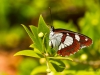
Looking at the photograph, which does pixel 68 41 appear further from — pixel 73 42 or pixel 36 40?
pixel 36 40

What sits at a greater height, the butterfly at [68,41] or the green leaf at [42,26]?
the green leaf at [42,26]

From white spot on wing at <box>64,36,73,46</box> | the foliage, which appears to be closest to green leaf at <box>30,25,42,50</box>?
the foliage

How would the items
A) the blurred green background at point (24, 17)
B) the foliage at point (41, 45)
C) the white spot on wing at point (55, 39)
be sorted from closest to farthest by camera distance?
the foliage at point (41, 45)
the white spot on wing at point (55, 39)
the blurred green background at point (24, 17)

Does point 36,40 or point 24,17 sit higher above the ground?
point 24,17

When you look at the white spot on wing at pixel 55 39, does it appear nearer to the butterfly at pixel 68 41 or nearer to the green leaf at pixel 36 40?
the butterfly at pixel 68 41

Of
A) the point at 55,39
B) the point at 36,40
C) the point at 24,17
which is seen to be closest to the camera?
the point at 36,40

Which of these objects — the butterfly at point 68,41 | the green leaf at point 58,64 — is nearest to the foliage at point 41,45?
the green leaf at point 58,64

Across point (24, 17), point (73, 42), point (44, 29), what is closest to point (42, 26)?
point (44, 29)

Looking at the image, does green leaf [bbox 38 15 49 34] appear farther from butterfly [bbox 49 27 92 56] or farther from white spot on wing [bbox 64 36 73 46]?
white spot on wing [bbox 64 36 73 46]
